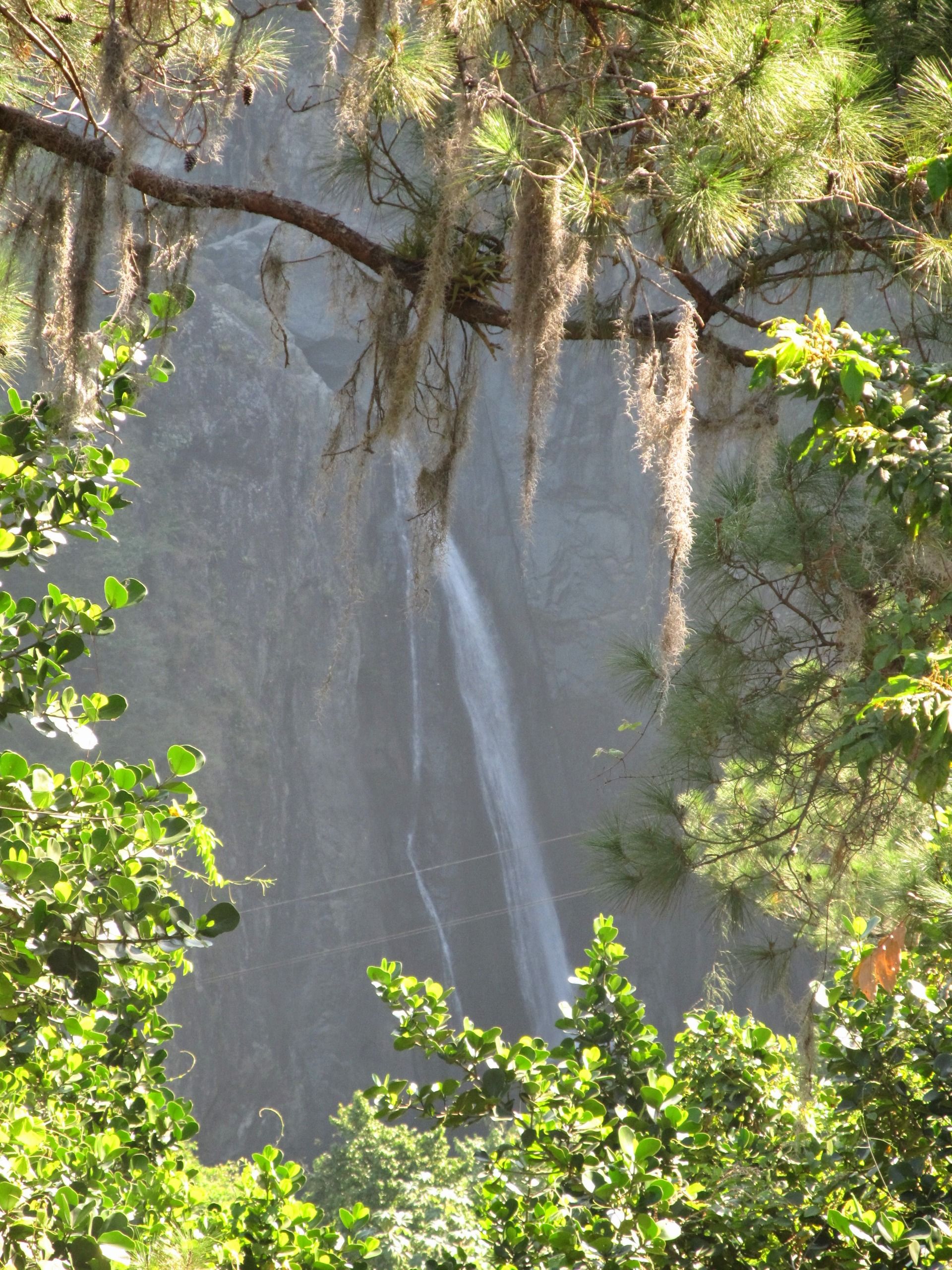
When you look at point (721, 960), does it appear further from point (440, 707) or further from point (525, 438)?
point (525, 438)

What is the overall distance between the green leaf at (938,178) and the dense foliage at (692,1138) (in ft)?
2.76

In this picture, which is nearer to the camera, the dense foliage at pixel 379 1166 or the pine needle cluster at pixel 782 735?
the pine needle cluster at pixel 782 735

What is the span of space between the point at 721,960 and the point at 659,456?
10.1 m

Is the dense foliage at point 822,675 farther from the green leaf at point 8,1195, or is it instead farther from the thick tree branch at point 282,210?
the green leaf at point 8,1195

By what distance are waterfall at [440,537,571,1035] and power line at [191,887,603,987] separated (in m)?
0.03

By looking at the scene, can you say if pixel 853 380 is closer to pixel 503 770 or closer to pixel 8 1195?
pixel 8 1195

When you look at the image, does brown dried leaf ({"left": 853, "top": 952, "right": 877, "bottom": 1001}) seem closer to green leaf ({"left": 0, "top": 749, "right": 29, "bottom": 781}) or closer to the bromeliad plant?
the bromeliad plant

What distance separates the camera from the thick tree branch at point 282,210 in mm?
1762

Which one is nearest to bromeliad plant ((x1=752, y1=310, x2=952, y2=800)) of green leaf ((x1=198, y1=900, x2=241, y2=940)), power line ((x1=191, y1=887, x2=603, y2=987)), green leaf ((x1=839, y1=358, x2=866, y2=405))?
green leaf ((x1=839, y1=358, x2=866, y2=405))

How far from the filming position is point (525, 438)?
5.68 feet

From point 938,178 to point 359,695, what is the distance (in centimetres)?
1142

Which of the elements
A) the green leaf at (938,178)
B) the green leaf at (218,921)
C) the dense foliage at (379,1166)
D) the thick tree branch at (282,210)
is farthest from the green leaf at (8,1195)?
the dense foliage at (379,1166)

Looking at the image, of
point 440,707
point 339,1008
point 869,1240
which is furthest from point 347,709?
point 869,1240

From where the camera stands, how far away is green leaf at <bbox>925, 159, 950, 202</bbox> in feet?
3.42
